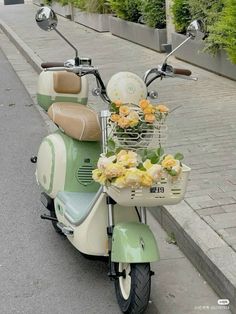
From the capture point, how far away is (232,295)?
3.26 meters

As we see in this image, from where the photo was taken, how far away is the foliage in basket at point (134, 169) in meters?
3.05

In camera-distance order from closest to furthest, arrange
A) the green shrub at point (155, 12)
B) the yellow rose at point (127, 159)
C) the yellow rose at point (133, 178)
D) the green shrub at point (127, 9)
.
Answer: the yellow rose at point (133, 178) → the yellow rose at point (127, 159) → the green shrub at point (155, 12) → the green shrub at point (127, 9)

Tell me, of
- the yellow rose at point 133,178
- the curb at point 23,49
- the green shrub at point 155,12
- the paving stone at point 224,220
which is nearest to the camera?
the yellow rose at point 133,178

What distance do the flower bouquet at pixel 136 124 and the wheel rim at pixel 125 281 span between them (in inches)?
25.6

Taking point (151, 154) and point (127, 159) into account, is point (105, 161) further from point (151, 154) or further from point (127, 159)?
point (151, 154)

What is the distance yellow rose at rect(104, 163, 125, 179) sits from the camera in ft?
10.1

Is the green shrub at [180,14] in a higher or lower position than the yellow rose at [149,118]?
lower

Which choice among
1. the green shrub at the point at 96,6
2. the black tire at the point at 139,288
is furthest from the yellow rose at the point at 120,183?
the green shrub at the point at 96,6

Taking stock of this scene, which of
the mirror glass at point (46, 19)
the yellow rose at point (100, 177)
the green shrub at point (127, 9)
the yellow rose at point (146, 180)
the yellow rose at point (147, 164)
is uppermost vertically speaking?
the mirror glass at point (46, 19)

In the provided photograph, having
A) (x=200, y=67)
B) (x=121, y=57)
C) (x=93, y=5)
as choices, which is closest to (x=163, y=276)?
(x=200, y=67)

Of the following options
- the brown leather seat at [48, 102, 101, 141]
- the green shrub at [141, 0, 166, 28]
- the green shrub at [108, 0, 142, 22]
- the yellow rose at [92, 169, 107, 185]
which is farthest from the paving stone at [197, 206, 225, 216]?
the green shrub at [108, 0, 142, 22]

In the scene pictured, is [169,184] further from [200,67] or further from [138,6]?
[138,6]

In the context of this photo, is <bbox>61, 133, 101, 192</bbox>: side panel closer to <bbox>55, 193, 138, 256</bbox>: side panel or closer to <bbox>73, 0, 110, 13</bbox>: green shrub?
<bbox>55, 193, 138, 256</bbox>: side panel

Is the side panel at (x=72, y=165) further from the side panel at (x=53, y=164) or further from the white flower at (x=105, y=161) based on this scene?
the white flower at (x=105, y=161)
